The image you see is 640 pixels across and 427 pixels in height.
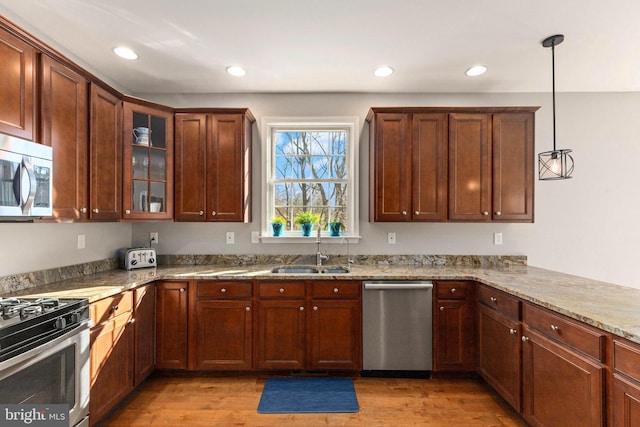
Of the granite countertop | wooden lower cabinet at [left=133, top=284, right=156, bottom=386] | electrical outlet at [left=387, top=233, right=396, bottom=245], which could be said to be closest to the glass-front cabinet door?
the granite countertop

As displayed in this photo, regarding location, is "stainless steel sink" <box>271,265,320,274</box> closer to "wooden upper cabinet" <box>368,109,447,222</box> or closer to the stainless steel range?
"wooden upper cabinet" <box>368,109,447,222</box>

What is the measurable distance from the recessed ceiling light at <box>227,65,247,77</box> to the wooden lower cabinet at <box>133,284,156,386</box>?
198 cm

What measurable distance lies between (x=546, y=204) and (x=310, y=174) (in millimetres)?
2465

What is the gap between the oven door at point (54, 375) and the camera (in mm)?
1500

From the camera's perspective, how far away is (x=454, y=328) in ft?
9.18

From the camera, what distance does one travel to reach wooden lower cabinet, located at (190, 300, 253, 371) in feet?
9.21

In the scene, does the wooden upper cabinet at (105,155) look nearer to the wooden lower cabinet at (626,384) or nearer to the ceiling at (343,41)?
the ceiling at (343,41)

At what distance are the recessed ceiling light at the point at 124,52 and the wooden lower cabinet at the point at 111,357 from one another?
189cm

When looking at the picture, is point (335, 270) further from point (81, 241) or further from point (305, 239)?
point (81, 241)

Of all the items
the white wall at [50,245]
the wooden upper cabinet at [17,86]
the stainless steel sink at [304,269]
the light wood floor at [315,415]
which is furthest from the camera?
the stainless steel sink at [304,269]

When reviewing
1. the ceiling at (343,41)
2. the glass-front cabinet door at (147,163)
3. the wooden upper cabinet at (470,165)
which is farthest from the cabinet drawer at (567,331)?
the glass-front cabinet door at (147,163)

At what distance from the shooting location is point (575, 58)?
2.69 m

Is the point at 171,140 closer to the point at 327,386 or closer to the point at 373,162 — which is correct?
the point at 373,162

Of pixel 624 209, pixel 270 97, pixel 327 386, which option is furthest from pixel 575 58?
pixel 327 386
